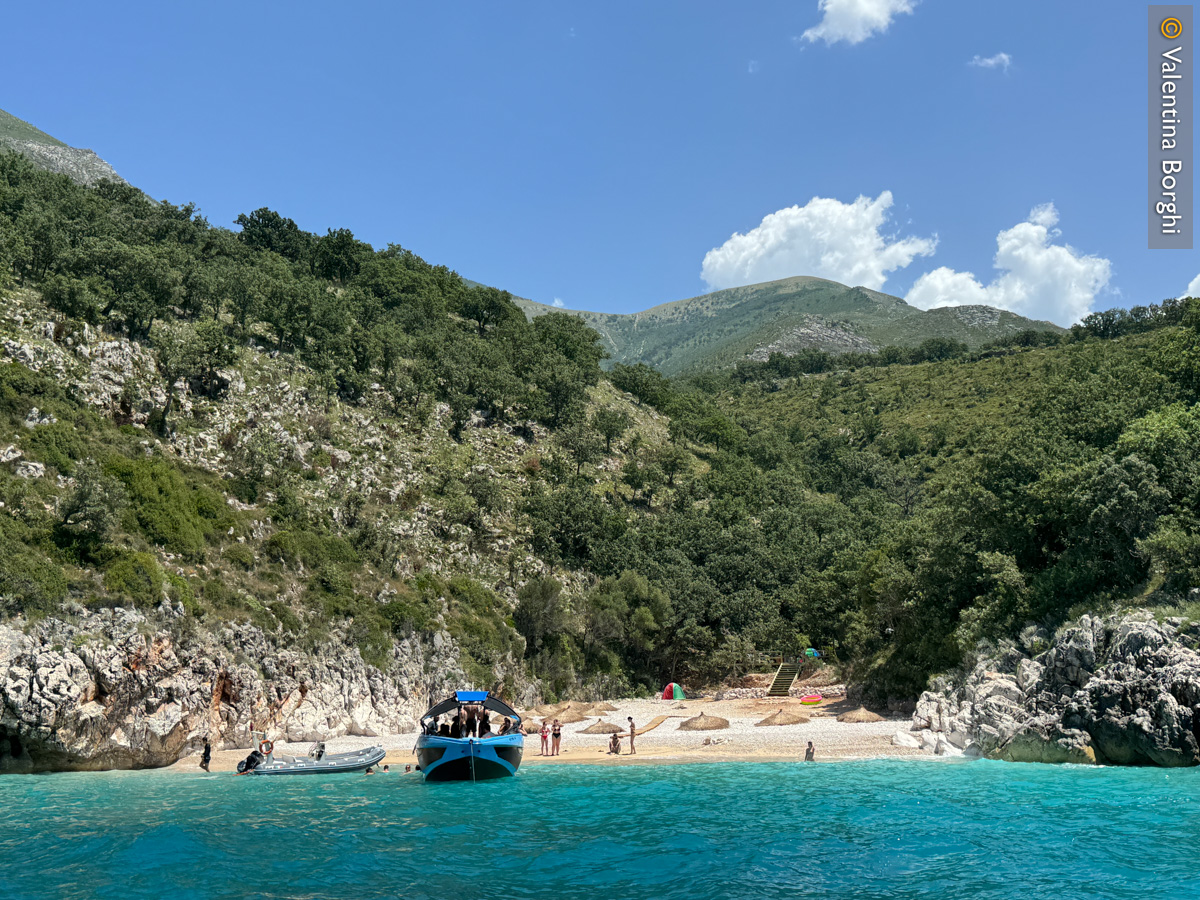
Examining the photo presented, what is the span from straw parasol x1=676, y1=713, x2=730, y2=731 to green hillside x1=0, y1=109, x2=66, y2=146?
17014cm

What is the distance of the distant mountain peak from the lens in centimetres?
13975

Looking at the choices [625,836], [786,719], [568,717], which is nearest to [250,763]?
[625,836]

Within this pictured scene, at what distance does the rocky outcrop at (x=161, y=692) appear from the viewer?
91.1 ft

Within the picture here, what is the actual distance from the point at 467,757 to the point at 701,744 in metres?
12.4

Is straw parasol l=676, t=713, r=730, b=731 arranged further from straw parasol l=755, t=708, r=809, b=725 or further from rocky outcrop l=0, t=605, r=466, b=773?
rocky outcrop l=0, t=605, r=466, b=773

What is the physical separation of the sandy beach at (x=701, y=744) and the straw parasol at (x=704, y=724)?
45cm

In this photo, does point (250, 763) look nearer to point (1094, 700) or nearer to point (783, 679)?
point (1094, 700)

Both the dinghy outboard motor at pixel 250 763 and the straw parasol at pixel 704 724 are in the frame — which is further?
the straw parasol at pixel 704 724

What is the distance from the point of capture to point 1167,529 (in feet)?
97.2

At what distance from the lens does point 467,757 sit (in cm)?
2950

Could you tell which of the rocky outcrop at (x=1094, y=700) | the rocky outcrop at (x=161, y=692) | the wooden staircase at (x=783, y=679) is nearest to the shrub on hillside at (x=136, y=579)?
the rocky outcrop at (x=161, y=692)

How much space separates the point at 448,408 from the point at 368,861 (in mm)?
53223

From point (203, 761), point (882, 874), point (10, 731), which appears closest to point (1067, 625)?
point (882, 874)

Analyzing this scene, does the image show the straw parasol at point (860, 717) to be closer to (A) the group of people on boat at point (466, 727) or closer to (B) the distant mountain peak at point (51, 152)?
(A) the group of people on boat at point (466, 727)
